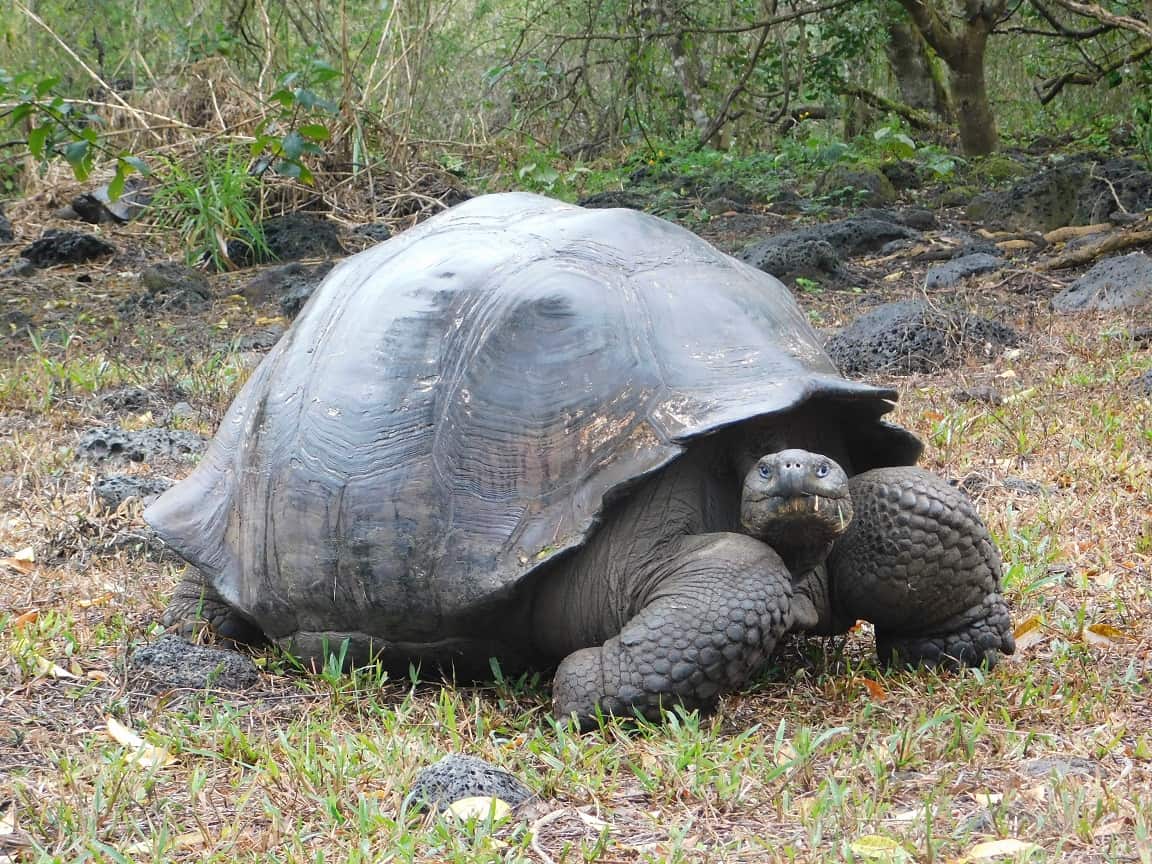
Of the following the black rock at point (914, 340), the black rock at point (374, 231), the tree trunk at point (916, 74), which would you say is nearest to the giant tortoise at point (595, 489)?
the black rock at point (914, 340)

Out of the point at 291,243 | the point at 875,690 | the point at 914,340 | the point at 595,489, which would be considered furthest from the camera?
the point at 291,243

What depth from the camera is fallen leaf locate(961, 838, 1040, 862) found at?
6.48ft

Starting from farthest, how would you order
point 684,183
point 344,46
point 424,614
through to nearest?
1. point 684,183
2. point 344,46
3. point 424,614

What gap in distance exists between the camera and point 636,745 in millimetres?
2506

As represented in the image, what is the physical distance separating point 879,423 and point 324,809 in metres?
1.43

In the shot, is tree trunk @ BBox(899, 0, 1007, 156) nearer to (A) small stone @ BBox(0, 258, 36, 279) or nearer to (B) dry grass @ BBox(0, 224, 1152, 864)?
(A) small stone @ BBox(0, 258, 36, 279)

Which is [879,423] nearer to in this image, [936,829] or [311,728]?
[936,829]

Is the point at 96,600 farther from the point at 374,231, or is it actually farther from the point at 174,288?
the point at 374,231

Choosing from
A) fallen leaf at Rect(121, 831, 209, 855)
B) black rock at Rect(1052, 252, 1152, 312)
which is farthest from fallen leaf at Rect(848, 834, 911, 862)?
black rock at Rect(1052, 252, 1152, 312)

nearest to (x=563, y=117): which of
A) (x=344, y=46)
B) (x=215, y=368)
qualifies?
(x=344, y=46)

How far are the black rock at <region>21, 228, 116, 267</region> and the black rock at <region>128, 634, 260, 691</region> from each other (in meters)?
6.53

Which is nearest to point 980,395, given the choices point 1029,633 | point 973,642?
point 1029,633

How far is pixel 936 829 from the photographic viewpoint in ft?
6.86

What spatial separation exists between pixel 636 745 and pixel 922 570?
2.33ft
